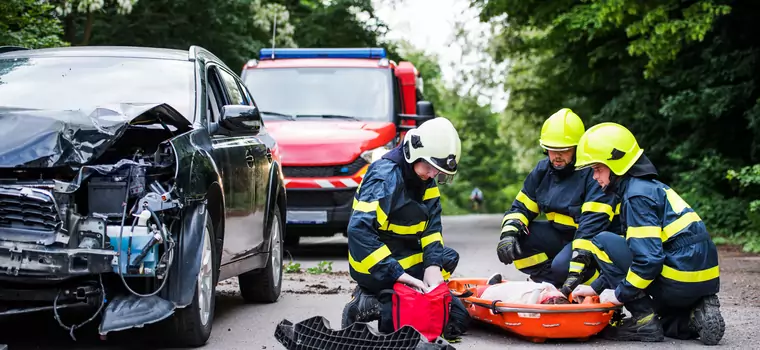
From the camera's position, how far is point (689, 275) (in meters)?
6.98

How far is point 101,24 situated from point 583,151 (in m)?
13.3

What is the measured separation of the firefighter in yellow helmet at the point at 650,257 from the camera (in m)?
6.98

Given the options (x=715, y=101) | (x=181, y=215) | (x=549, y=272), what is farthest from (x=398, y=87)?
(x=181, y=215)

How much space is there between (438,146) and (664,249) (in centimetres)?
158

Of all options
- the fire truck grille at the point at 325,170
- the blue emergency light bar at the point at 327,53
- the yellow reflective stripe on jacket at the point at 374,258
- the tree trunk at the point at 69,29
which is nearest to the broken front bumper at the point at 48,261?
the yellow reflective stripe on jacket at the point at 374,258

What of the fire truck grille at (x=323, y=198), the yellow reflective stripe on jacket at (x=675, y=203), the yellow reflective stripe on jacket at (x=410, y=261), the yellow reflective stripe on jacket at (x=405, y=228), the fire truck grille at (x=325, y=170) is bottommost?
the fire truck grille at (x=323, y=198)

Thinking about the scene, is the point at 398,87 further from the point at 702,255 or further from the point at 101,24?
the point at 702,255

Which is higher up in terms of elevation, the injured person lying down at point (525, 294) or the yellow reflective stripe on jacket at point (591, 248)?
the yellow reflective stripe on jacket at point (591, 248)

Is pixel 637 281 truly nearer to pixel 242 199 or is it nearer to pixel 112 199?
pixel 242 199

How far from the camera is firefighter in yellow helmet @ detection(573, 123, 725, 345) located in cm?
698

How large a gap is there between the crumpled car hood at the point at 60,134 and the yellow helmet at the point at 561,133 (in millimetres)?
2966

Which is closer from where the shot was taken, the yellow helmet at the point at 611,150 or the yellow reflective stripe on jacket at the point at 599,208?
the yellow helmet at the point at 611,150

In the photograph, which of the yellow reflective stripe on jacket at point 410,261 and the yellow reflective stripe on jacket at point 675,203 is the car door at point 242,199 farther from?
the yellow reflective stripe on jacket at point 675,203

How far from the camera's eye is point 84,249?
6.01m
